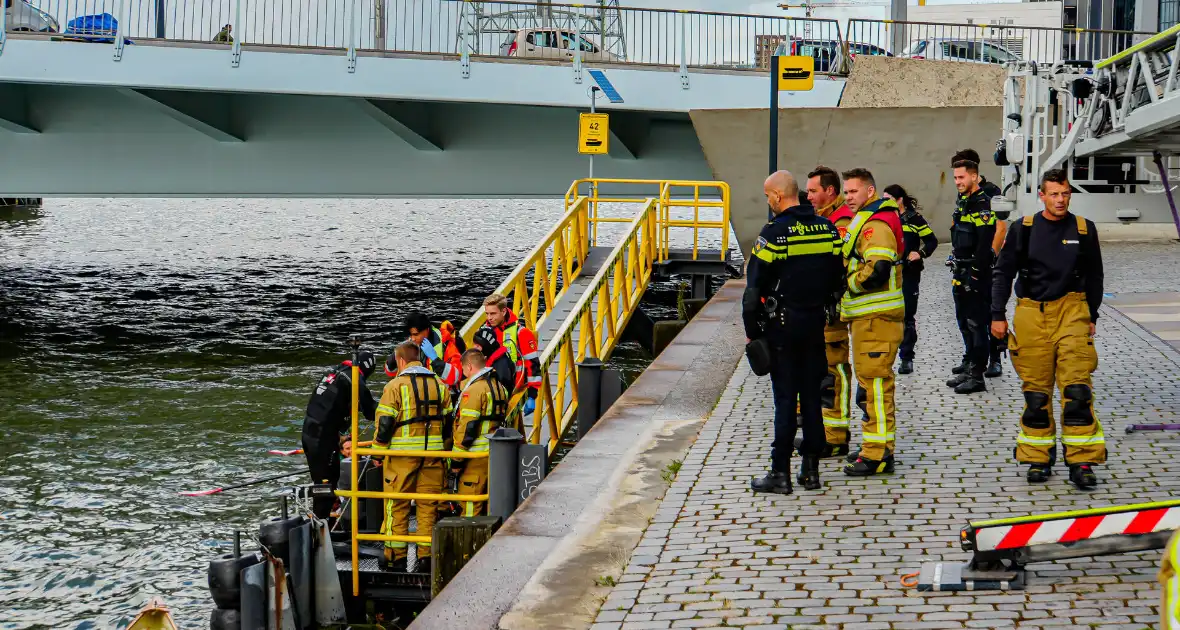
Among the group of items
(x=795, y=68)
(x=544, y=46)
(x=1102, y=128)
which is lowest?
(x=1102, y=128)

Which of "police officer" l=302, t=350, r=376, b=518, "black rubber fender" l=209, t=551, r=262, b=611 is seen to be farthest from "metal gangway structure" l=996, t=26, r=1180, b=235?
"black rubber fender" l=209, t=551, r=262, b=611

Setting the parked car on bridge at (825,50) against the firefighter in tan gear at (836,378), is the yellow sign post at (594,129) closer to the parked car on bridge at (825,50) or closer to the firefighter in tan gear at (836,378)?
the parked car on bridge at (825,50)

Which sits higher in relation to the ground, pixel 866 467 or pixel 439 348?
pixel 439 348

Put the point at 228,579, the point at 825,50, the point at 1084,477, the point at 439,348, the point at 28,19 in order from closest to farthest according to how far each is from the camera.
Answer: the point at 1084,477, the point at 228,579, the point at 439,348, the point at 28,19, the point at 825,50

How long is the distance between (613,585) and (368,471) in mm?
3940

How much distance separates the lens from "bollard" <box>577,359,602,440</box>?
11445 mm

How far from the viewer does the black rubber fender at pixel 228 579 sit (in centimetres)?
766

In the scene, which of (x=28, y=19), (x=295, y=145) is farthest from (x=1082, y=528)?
(x=28, y=19)

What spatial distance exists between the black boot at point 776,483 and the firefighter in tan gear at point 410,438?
8.20ft

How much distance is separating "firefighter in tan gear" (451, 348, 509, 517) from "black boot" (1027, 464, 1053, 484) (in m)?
3.49

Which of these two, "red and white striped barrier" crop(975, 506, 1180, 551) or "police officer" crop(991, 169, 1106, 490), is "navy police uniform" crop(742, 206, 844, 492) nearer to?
"police officer" crop(991, 169, 1106, 490)

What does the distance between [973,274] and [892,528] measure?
398 cm

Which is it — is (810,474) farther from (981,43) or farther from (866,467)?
(981,43)

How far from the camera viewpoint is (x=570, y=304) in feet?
49.2
